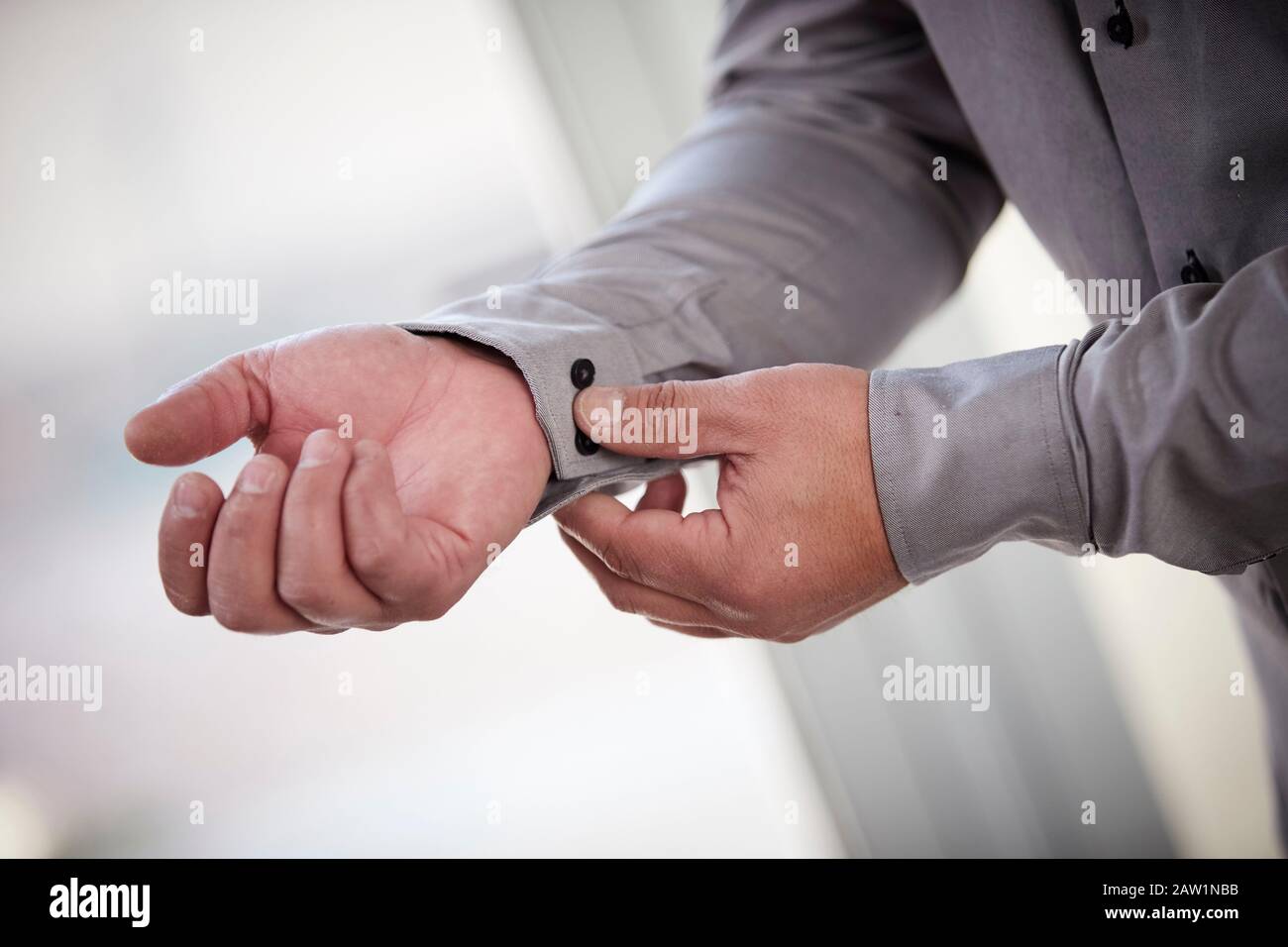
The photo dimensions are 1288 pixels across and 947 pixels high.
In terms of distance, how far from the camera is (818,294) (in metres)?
0.70

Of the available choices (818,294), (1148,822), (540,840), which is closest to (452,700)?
(540,840)

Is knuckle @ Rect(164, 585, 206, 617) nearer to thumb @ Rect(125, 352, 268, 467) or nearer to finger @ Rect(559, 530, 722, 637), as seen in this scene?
thumb @ Rect(125, 352, 268, 467)

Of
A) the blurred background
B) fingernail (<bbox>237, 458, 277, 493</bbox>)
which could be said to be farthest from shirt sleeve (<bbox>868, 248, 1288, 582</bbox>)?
the blurred background

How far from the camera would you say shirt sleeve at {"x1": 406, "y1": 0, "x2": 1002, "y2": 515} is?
23.8 inches

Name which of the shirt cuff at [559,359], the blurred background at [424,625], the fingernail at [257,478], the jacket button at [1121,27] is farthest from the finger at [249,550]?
the blurred background at [424,625]

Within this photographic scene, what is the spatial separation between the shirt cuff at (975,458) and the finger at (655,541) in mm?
103

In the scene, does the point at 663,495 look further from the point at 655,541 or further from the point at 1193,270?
the point at 1193,270

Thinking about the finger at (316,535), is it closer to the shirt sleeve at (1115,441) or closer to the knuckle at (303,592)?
the knuckle at (303,592)

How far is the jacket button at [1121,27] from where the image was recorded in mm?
528

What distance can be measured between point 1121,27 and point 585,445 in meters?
0.38

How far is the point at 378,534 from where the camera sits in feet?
1.47

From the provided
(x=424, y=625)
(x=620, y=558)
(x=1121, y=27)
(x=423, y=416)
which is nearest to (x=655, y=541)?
(x=620, y=558)

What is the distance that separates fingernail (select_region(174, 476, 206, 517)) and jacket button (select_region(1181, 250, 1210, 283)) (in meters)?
0.55

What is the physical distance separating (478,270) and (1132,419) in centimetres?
98
